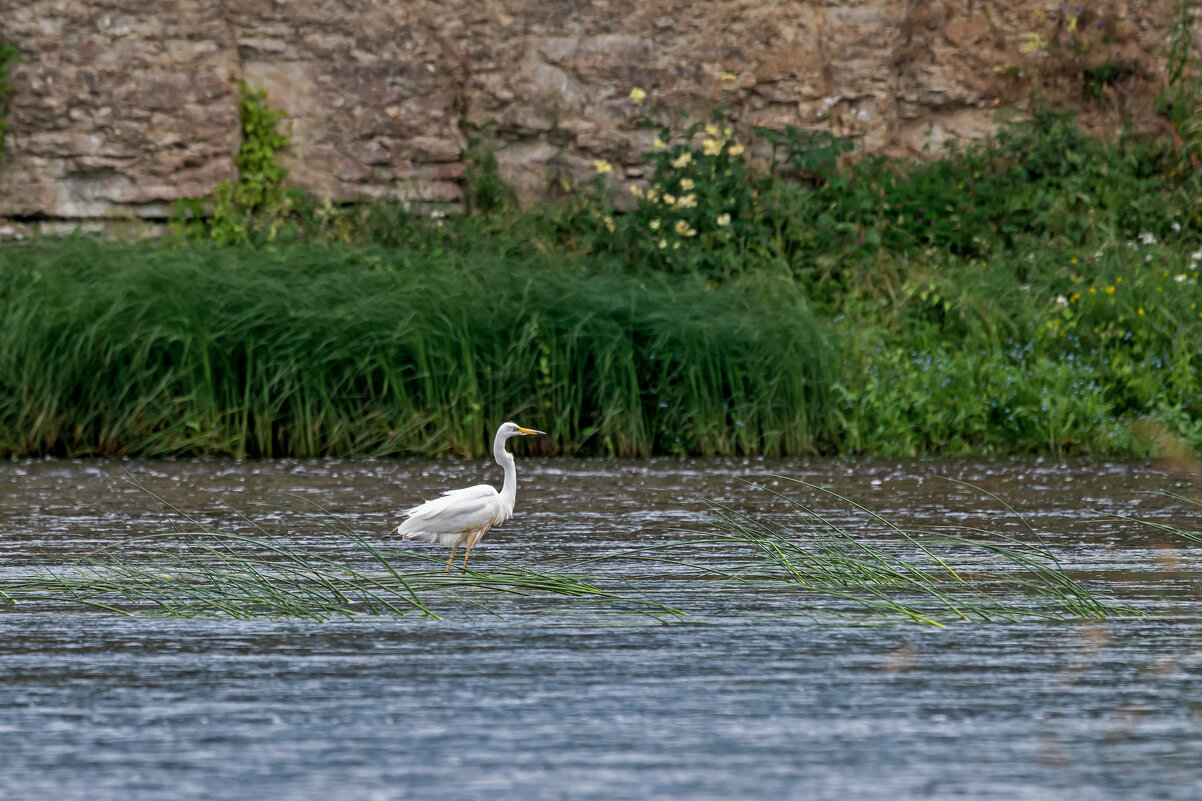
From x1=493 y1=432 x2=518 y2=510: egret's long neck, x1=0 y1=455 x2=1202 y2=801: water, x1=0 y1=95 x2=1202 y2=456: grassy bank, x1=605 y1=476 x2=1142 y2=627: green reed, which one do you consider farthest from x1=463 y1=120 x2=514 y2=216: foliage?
x1=0 y1=455 x2=1202 y2=801: water

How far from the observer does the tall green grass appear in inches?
384

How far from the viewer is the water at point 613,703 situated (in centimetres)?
300

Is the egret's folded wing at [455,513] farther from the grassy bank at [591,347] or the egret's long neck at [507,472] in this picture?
the grassy bank at [591,347]

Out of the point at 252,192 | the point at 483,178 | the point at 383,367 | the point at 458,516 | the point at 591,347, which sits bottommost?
the point at 458,516

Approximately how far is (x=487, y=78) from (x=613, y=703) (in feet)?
37.5

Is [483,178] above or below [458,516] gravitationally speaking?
above

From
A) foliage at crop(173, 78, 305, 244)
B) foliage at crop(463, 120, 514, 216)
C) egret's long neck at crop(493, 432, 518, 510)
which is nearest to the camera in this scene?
egret's long neck at crop(493, 432, 518, 510)

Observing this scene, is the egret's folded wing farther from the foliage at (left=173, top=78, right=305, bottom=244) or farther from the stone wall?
the stone wall

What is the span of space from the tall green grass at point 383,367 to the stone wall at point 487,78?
3.53 m

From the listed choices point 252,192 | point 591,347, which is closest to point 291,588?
point 591,347

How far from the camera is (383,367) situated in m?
9.90

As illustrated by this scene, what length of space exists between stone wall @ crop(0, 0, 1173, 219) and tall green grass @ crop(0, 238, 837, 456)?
139 inches

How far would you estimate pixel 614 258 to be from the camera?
12.4m

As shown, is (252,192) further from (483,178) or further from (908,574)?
(908,574)
